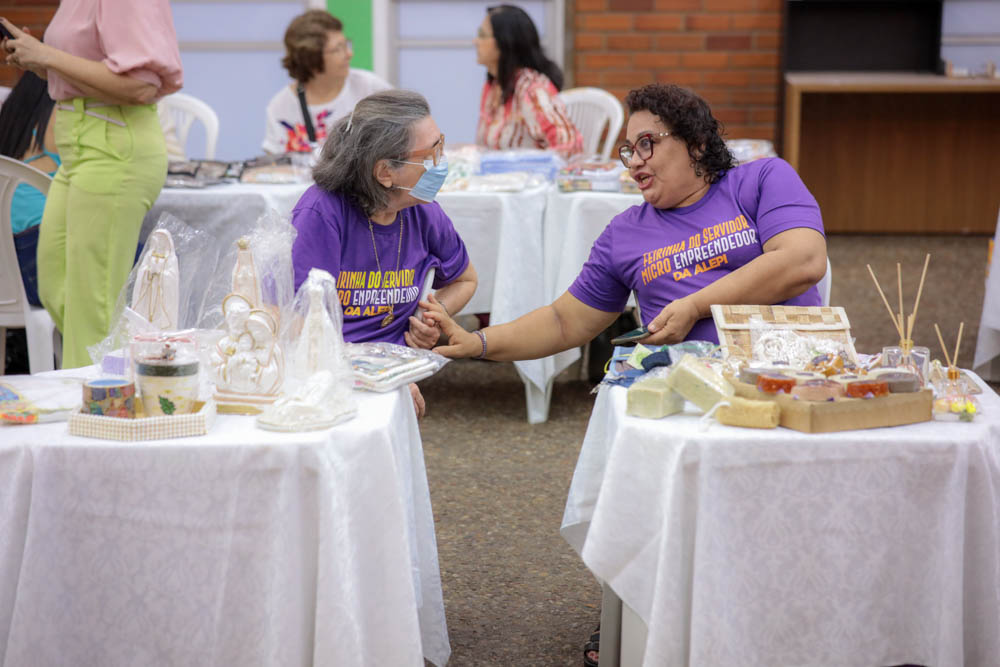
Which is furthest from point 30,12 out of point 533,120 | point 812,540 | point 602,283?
point 812,540

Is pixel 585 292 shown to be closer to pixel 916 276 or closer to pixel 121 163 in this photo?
pixel 121 163

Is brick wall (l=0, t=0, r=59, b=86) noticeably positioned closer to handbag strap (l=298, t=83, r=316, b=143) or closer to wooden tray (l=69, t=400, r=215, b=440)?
handbag strap (l=298, t=83, r=316, b=143)

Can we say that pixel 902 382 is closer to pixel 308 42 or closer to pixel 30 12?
Answer: pixel 308 42

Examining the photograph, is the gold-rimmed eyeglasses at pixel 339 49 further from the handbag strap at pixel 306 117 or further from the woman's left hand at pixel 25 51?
the woman's left hand at pixel 25 51

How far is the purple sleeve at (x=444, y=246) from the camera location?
2.34 m

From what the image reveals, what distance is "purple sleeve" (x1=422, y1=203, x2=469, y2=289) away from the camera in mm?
2340

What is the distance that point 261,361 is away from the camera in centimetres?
166

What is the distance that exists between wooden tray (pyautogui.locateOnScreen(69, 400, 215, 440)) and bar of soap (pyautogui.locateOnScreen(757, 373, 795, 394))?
80 cm

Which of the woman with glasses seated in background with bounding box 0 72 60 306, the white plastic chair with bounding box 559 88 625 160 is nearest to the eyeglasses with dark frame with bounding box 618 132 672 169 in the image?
the woman with glasses seated in background with bounding box 0 72 60 306

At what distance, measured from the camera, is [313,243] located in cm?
210

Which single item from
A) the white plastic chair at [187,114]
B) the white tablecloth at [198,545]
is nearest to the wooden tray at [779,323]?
the white tablecloth at [198,545]

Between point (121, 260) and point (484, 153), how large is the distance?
166cm

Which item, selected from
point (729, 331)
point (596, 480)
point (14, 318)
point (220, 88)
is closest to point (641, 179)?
point (729, 331)

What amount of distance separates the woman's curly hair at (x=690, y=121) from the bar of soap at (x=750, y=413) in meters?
0.80
